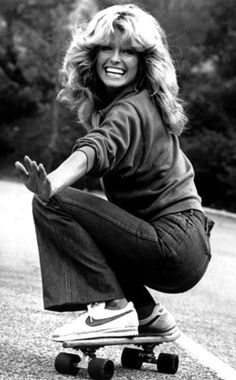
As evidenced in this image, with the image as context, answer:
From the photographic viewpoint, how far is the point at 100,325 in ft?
13.4

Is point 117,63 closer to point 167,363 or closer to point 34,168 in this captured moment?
point 34,168

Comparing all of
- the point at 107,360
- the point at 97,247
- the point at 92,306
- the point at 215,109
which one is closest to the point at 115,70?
the point at 97,247

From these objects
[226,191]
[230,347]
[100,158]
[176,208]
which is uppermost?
[100,158]

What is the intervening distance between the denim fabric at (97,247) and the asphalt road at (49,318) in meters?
0.38

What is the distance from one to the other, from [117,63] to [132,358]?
1.38 meters

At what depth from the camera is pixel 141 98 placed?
424 cm

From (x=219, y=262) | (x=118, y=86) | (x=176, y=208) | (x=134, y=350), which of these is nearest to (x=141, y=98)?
(x=118, y=86)

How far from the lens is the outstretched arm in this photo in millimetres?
3549

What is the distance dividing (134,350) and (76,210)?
0.81 metres

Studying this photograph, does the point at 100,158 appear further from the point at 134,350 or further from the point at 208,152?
the point at 208,152

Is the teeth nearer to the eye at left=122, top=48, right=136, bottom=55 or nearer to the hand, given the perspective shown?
the eye at left=122, top=48, right=136, bottom=55

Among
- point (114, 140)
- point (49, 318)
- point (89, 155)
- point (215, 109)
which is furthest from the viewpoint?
point (215, 109)

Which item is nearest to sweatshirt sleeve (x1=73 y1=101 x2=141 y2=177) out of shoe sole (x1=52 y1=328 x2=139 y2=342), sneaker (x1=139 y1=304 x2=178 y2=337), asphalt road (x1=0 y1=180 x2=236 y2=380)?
shoe sole (x1=52 y1=328 x2=139 y2=342)

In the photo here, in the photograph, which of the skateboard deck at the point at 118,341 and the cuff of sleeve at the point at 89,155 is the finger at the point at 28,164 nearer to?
the cuff of sleeve at the point at 89,155
